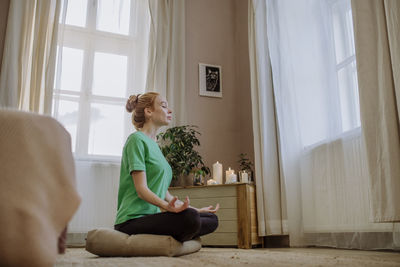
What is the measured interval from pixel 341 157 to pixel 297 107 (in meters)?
0.63

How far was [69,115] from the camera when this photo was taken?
3605 mm

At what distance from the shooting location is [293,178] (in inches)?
121

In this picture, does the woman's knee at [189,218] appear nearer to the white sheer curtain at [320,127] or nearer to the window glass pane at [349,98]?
the white sheer curtain at [320,127]

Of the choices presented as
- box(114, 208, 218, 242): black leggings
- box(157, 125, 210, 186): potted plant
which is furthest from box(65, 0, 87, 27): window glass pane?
box(114, 208, 218, 242): black leggings

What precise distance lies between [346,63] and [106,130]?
2129 mm

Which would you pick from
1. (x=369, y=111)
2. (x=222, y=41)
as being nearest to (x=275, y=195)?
(x=369, y=111)

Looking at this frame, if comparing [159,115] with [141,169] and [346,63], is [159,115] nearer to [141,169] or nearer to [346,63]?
[141,169]

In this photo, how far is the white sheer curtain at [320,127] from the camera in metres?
2.53

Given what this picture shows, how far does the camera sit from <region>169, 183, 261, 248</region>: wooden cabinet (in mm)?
2986

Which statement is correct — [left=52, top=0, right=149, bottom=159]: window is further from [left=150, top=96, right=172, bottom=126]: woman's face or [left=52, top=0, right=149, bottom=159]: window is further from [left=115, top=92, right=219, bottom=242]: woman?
[left=150, top=96, right=172, bottom=126]: woman's face

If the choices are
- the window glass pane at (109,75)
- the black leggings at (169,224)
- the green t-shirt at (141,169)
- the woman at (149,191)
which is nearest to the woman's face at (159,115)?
the woman at (149,191)

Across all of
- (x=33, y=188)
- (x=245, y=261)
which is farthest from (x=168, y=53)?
(x=33, y=188)

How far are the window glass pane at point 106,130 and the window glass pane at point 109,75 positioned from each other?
152 millimetres

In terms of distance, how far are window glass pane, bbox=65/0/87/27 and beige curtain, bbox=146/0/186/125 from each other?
0.65 m
